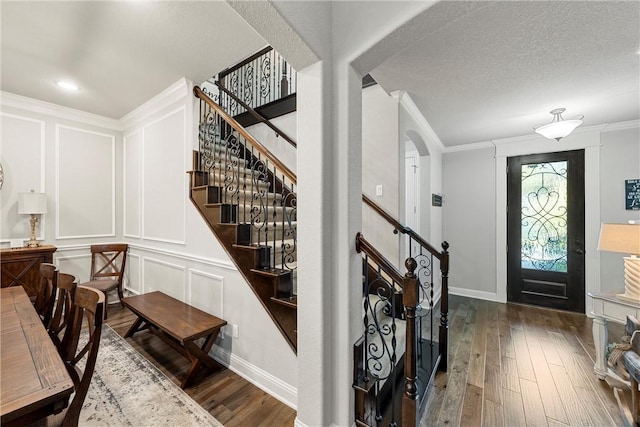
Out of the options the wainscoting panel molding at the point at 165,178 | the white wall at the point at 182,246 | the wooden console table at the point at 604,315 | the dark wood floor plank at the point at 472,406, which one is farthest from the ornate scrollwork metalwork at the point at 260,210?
the wooden console table at the point at 604,315

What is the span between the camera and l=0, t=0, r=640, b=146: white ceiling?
1.69m

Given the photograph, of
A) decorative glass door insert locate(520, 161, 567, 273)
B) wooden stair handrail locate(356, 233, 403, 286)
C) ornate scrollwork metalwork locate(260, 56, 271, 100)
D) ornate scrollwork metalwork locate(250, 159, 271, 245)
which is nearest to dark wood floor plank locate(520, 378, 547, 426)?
wooden stair handrail locate(356, 233, 403, 286)

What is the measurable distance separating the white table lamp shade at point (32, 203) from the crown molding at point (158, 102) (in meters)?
1.44

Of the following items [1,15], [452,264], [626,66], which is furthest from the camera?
[452,264]

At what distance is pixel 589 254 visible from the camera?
358 centimetres

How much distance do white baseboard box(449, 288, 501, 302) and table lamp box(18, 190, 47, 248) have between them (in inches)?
241

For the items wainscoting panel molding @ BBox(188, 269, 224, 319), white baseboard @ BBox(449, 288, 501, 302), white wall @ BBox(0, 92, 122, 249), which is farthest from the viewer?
white baseboard @ BBox(449, 288, 501, 302)

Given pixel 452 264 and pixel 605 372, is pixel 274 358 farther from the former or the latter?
pixel 452 264

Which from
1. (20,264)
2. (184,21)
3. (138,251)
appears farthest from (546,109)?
(20,264)

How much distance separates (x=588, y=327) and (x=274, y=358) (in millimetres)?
3863

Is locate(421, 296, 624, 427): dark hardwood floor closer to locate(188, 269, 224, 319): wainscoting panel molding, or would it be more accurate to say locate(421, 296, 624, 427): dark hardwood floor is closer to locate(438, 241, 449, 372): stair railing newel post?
locate(438, 241, 449, 372): stair railing newel post

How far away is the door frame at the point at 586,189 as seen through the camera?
3541 mm

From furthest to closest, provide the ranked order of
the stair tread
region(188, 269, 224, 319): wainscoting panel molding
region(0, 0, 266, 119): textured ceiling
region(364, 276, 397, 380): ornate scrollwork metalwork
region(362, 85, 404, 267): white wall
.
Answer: region(362, 85, 404, 267): white wall
region(188, 269, 224, 319): wainscoting panel molding
region(0, 0, 266, 119): textured ceiling
the stair tread
region(364, 276, 397, 380): ornate scrollwork metalwork

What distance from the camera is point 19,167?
3.32 meters
